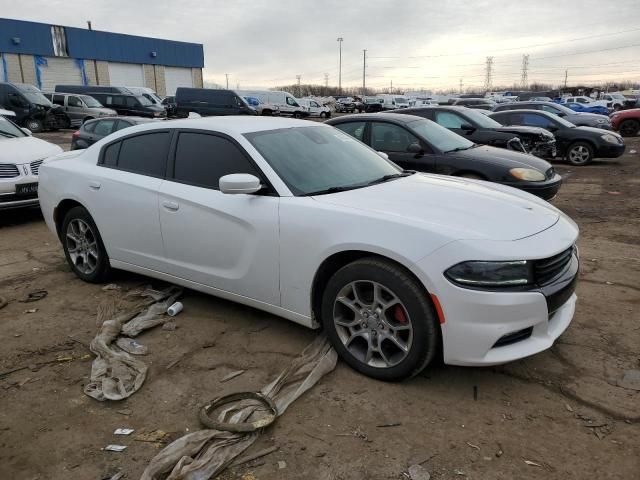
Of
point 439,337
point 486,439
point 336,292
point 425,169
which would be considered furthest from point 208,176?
point 425,169

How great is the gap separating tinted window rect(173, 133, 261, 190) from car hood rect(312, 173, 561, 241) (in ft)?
2.55

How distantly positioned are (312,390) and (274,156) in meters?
1.68

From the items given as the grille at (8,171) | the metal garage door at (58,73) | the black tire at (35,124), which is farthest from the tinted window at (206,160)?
the metal garage door at (58,73)

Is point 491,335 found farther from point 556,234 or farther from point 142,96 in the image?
point 142,96

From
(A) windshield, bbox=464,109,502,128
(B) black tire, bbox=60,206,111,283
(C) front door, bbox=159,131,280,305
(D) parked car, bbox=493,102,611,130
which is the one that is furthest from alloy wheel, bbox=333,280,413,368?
(D) parked car, bbox=493,102,611,130

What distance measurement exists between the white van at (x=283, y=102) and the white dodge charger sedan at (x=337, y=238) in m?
34.4

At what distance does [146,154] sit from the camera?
4504mm

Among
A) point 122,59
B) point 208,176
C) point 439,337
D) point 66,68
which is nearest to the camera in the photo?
point 439,337

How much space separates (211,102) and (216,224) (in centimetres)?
2556

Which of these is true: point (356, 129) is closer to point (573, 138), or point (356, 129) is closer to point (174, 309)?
point (174, 309)

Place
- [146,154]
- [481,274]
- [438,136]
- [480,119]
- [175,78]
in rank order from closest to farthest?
[481,274] → [146,154] → [438,136] → [480,119] → [175,78]

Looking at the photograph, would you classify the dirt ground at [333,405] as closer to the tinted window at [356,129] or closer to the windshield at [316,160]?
the windshield at [316,160]

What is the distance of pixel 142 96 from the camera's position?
2859cm

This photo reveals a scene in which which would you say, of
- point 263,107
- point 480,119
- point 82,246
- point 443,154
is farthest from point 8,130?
point 263,107
